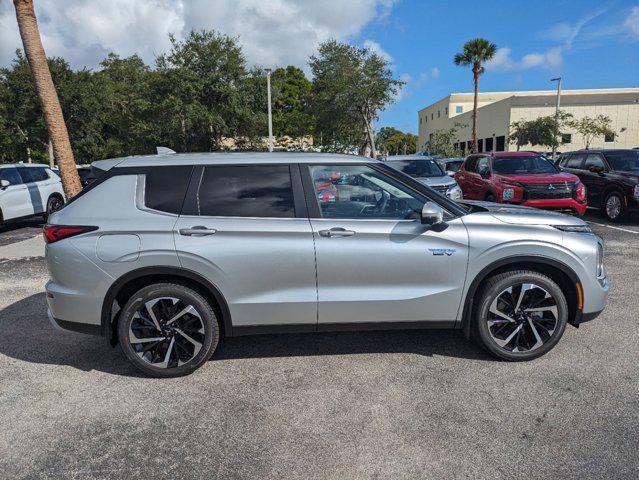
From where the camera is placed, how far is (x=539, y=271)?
Answer: 3783 millimetres

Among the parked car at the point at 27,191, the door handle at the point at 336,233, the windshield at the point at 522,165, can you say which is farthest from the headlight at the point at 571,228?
the parked car at the point at 27,191

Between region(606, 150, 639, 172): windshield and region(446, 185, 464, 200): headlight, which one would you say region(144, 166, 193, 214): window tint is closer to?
region(446, 185, 464, 200): headlight

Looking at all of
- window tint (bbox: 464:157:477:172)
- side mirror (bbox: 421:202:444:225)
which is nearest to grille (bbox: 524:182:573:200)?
window tint (bbox: 464:157:477:172)

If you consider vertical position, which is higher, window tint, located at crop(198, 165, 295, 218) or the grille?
window tint, located at crop(198, 165, 295, 218)

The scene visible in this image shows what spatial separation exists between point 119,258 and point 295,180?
1475 mm

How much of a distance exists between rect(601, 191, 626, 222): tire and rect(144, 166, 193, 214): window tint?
35.8ft

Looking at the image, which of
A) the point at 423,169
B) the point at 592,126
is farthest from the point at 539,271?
the point at 592,126

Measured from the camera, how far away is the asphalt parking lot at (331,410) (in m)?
2.61

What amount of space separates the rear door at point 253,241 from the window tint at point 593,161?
1107 centimetres

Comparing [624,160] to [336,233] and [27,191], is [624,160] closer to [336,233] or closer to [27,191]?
[336,233]

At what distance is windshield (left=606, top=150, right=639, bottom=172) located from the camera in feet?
36.7

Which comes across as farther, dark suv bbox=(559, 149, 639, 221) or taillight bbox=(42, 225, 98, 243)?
dark suv bbox=(559, 149, 639, 221)

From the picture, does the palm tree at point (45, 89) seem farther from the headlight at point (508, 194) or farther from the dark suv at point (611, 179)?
the dark suv at point (611, 179)

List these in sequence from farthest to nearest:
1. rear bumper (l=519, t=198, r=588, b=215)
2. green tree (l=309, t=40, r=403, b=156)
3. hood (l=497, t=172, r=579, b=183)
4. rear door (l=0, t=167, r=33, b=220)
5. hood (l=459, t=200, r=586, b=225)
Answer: green tree (l=309, t=40, r=403, b=156), rear door (l=0, t=167, r=33, b=220), hood (l=497, t=172, r=579, b=183), rear bumper (l=519, t=198, r=588, b=215), hood (l=459, t=200, r=586, b=225)
